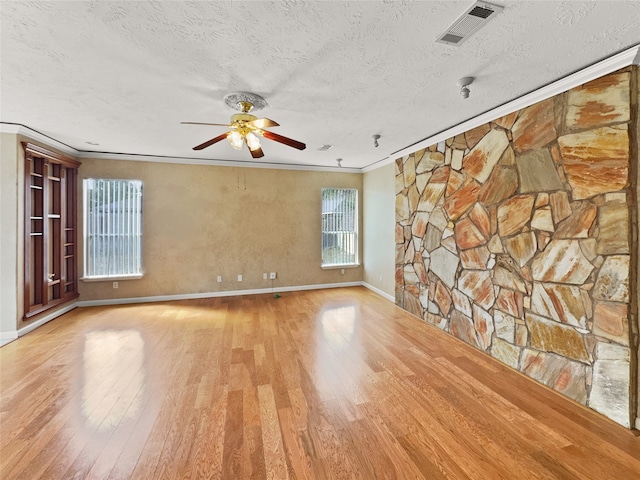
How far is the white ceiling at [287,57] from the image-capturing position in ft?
5.36

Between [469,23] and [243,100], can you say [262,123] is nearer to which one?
[243,100]

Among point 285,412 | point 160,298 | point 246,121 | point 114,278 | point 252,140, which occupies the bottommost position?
point 285,412

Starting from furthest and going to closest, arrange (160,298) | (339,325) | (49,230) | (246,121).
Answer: (160,298) → (49,230) → (339,325) → (246,121)

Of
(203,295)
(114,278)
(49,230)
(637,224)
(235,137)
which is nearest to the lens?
(637,224)

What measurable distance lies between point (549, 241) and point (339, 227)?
4.23m

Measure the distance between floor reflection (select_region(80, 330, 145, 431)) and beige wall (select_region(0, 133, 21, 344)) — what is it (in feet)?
3.11

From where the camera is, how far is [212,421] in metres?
2.11

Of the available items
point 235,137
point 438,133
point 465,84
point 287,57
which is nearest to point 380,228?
point 438,133

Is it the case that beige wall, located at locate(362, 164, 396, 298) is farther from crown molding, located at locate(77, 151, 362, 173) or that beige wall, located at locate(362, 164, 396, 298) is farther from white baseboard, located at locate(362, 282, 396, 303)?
crown molding, located at locate(77, 151, 362, 173)

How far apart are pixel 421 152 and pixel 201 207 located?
4.14 m

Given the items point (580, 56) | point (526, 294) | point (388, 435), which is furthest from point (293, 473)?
point (580, 56)

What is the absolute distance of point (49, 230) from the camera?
173 inches

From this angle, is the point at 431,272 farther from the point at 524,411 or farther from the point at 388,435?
the point at 388,435

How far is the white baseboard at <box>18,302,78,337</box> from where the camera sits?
3.73m
